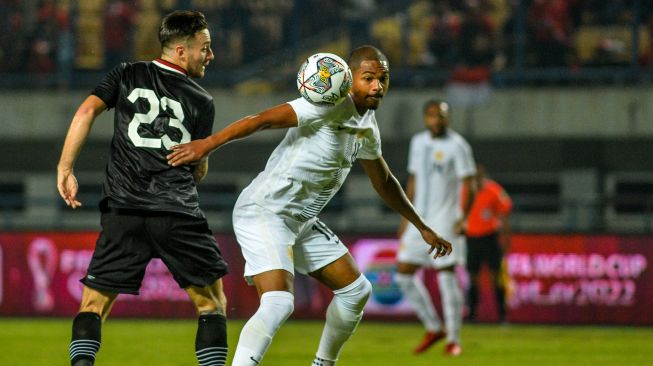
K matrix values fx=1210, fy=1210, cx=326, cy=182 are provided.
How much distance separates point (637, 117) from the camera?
19.8 meters

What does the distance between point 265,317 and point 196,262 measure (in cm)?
46

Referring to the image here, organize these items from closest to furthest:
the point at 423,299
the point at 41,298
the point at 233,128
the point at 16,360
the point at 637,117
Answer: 1. the point at 233,128
2. the point at 16,360
3. the point at 423,299
4. the point at 41,298
5. the point at 637,117

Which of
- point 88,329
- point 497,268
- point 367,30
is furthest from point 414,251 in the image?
point 367,30

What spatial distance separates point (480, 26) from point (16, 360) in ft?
41.8

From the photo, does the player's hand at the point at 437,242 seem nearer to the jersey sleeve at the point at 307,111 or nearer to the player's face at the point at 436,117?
the jersey sleeve at the point at 307,111

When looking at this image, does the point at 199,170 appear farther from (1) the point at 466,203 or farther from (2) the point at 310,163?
(1) the point at 466,203

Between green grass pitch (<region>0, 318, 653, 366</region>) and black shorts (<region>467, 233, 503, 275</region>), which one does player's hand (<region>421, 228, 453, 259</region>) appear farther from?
black shorts (<region>467, 233, 503, 275</region>)

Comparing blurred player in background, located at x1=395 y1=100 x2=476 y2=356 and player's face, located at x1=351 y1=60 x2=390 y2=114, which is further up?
player's face, located at x1=351 y1=60 x2=390 y2=114

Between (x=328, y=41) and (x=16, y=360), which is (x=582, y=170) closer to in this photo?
(x=328, y=41)

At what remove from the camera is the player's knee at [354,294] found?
22.0 ft

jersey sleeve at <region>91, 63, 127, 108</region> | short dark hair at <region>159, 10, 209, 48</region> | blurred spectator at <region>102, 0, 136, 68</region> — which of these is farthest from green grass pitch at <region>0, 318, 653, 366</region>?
blurred spectator at <region>102, 0, 136, 68</region>

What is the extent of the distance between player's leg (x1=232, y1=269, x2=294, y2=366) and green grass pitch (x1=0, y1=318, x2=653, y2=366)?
367 cm

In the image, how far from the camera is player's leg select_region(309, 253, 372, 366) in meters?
6.70

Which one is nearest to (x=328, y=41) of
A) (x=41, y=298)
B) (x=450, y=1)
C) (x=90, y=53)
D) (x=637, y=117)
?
(x=450, y=1)
